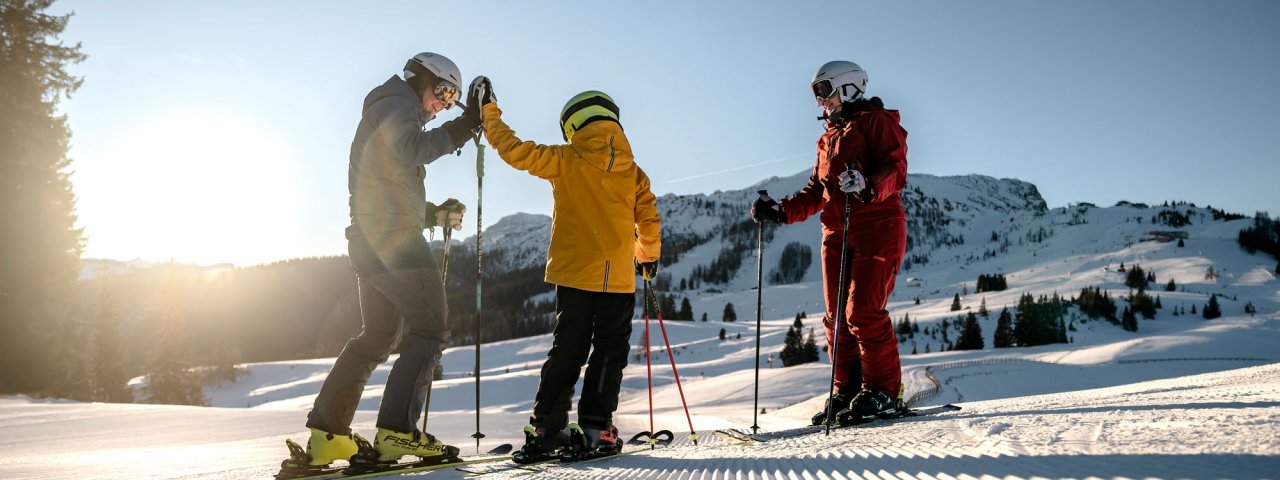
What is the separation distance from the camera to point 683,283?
7407 inches

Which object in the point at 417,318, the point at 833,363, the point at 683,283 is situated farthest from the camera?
the point at 683,283

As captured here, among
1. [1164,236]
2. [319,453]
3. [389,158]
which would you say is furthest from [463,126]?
[1164,236]

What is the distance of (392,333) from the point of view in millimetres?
3361

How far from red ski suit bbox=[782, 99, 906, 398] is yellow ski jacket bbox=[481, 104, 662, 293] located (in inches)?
57.7

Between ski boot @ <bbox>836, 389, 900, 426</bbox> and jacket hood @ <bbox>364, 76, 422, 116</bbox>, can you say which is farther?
ski boot @ <bbox>836, 389, 900, 426</bbox>

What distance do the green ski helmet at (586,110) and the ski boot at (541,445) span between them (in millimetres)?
1665

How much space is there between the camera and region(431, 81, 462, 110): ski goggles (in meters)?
3.61

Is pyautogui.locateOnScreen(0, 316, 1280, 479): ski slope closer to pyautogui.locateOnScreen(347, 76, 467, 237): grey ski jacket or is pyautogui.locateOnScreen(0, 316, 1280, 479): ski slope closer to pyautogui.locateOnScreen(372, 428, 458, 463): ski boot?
pyautogui.locateOnScreen(372, 428, 458, 463): ski boot

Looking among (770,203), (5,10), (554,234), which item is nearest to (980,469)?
(554,234)

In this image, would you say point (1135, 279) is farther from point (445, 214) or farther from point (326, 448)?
point (326, 448)

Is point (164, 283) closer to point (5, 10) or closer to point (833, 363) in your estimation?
point (5, 10)

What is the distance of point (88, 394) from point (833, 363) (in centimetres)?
2297

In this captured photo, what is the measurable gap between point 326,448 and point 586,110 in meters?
2.21

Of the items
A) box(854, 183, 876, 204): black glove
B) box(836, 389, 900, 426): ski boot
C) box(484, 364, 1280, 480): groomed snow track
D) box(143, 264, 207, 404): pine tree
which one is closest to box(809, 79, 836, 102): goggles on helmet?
box(854, 183, 876, 204): black glove
